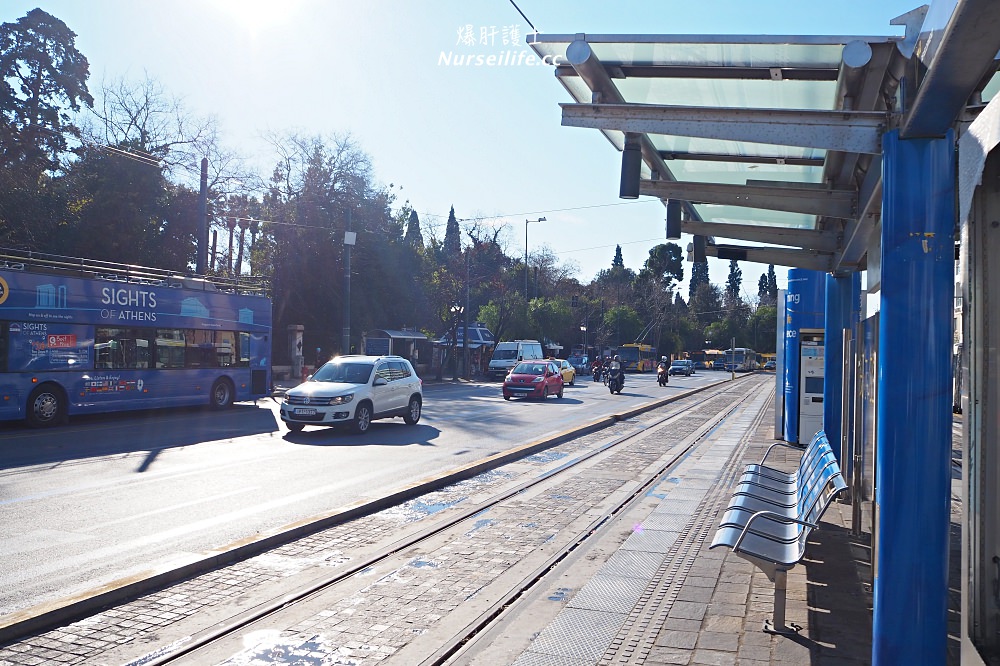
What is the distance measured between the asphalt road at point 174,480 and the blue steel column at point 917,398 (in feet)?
16.4

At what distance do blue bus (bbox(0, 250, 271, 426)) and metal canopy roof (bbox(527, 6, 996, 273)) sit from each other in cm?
1381

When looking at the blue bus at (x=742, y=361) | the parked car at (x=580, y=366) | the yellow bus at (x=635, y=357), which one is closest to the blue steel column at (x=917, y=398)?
the parked car at (x=580, y=366)

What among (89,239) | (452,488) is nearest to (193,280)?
(452,488)

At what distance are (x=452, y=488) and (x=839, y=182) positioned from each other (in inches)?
238

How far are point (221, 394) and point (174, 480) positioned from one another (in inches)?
453

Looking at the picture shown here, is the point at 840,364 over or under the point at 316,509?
over

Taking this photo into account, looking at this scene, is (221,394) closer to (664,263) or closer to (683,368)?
(683,368)

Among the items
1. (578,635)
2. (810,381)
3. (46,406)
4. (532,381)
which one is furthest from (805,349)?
(532,381)

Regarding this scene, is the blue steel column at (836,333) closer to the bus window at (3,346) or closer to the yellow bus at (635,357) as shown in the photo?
the bus window at (3,346)

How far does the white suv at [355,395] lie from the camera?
15.5 metres

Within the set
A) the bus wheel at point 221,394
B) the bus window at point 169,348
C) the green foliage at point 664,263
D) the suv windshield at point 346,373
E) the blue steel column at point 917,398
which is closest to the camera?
the blue steel column at point 917,398

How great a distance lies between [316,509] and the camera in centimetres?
876

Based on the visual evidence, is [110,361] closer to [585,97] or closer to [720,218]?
[720,218]

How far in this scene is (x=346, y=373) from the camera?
55.2ft
